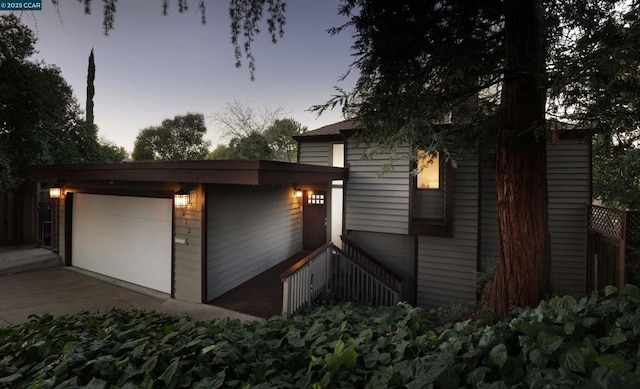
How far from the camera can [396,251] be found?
7402 millimetres

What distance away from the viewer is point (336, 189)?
26.2ft

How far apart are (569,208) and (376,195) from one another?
3767 millimetres

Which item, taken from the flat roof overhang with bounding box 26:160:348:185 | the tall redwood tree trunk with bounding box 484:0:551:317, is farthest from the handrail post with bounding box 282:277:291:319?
the tall redwood tree trunk with bounding box 484:0:551:317

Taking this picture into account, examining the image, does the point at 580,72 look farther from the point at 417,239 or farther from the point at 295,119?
the point at 295,119

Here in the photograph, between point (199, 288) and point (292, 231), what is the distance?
363 cm

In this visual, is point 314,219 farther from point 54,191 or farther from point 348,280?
point 54,191

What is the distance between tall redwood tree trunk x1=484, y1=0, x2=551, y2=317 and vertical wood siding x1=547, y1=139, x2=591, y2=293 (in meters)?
2.85

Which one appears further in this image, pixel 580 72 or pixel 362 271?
pixel 362 271

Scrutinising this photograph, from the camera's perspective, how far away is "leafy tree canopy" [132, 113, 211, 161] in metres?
20.4

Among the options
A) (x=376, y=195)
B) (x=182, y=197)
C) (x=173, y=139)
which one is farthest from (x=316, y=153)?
(x=173, y=139)

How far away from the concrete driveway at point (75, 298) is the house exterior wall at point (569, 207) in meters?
6.01

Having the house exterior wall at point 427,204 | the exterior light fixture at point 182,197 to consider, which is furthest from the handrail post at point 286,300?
the house exterior wall at point 427,204

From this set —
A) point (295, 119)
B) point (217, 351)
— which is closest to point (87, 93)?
point (295, 119)

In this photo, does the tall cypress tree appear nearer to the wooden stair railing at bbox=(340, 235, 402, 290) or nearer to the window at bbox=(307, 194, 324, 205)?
the window at bbox=(307, 194, 324, 205)
